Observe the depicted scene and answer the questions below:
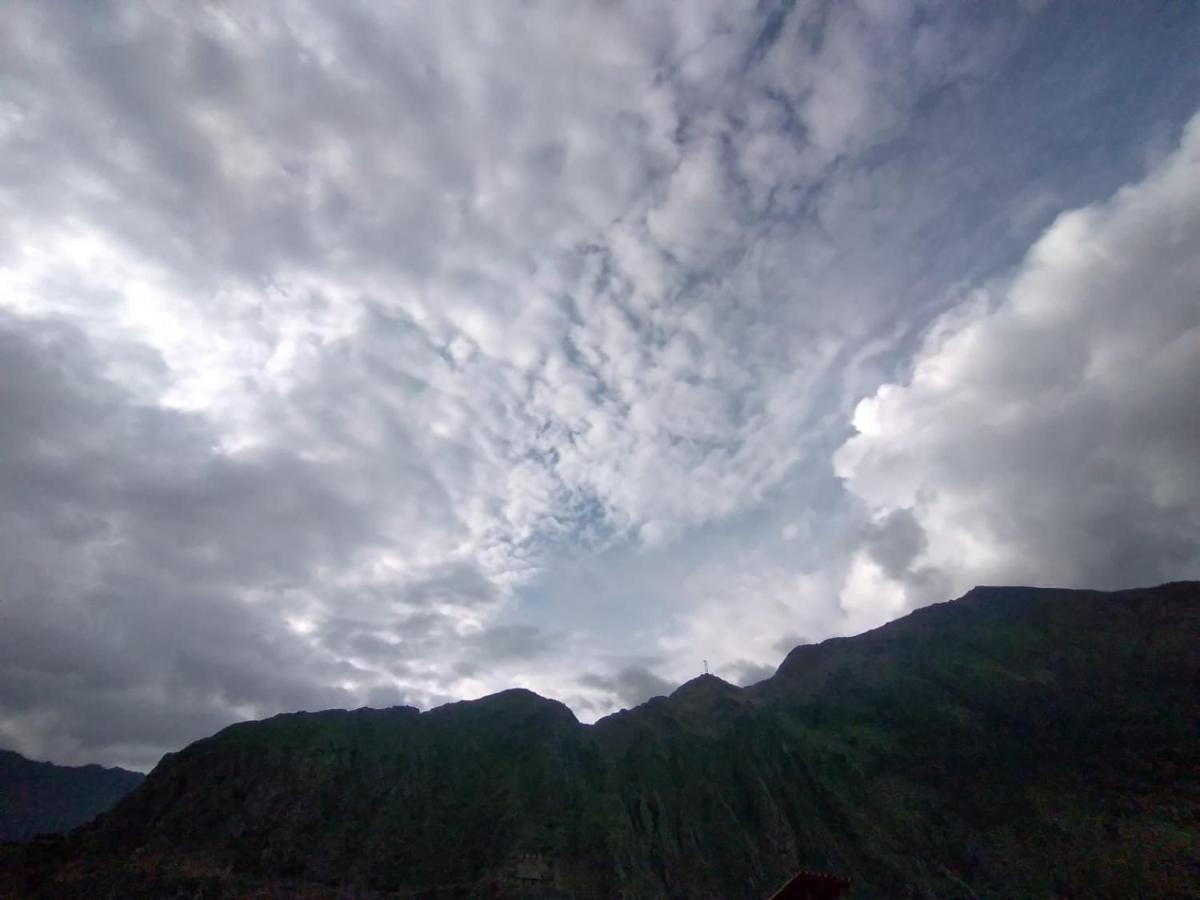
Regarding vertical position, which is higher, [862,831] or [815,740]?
[815,740]

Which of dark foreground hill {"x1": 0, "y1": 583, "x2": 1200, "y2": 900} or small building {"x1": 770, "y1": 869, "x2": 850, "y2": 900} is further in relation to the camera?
dark foreground hill {"x1": 0, "y1": 583, "x2": 1200, "y2": 900}

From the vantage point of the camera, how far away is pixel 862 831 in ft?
269

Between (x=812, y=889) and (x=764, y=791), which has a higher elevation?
(x=764, y=791)

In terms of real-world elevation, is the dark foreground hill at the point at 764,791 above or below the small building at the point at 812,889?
above

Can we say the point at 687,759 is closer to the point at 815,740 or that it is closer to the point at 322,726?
the point at 815,740

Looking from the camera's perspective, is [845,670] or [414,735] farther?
[845,670]

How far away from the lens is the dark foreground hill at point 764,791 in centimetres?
7156

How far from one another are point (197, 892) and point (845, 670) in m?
96.7

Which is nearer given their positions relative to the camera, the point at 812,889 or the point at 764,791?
the point at 812,889

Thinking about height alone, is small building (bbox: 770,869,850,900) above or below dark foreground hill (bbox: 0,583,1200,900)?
below

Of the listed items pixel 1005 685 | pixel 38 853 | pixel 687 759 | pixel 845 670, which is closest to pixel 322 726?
pixel 38 853

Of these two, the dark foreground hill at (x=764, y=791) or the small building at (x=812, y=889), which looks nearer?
the small building at (x=812, y=889)

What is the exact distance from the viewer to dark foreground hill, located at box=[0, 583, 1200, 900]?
7156cm

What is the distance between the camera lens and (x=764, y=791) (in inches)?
3629
